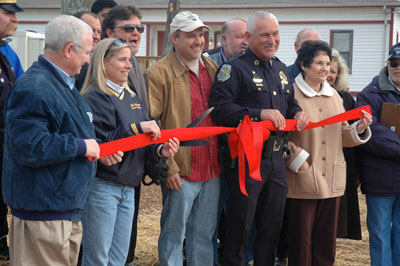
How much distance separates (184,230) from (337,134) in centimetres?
184

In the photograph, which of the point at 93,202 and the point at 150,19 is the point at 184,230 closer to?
the point at 93,202

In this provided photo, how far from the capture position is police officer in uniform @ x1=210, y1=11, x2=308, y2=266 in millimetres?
5117

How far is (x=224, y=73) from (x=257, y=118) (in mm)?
521

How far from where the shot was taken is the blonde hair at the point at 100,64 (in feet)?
14.5

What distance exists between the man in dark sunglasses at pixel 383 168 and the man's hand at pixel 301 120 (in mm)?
820

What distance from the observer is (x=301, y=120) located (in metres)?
5.29

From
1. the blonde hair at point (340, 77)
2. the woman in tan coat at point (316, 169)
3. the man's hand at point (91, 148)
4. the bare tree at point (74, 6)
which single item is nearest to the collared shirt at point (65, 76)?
the man's hand at point (91, 148)

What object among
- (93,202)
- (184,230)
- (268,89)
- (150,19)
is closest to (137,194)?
(184,230)

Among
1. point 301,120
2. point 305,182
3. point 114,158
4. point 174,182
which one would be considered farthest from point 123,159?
point 305,182

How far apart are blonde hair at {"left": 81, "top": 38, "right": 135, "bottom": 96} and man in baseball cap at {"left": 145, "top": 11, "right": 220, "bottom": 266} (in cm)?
74

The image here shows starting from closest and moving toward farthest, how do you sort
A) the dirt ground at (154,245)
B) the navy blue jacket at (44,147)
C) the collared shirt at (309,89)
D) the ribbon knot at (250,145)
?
the navy blue jacket at (44,147) < the ribbon knot at (250,145) < the collared shirt at (309,89) < the dirt ground at (154,245)

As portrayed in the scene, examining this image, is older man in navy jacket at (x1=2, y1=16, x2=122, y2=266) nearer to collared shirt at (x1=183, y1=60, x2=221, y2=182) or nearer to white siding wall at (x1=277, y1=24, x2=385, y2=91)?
collared shirt at (x1=183, y1=60, x2=221, y2=182)

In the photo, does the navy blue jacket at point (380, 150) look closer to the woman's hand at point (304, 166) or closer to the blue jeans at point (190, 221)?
the woman's hand at point (304, 166)

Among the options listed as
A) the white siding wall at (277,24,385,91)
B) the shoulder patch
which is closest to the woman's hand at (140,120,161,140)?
the shoulder patch
